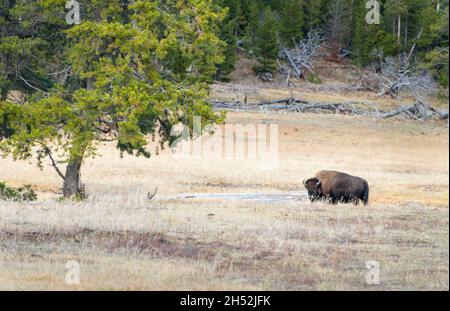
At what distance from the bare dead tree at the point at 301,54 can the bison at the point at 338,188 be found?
4872 cm

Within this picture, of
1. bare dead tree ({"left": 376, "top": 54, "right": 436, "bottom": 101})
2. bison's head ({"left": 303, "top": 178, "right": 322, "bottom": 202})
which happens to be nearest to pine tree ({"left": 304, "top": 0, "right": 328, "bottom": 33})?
bare dead tree ({"left": 376, "top": 54, "right": 436, "bottom": 101})

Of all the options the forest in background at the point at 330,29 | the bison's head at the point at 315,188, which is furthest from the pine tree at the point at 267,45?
the bison's head at the point at 315,188

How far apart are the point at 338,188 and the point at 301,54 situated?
5177cm

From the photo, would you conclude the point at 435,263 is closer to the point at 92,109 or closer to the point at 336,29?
the point at 92,109

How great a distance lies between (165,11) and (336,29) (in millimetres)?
54988

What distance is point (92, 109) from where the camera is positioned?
21.4 metres

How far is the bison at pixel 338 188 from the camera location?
23.0m

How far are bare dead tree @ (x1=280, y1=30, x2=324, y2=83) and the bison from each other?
48.7 metres

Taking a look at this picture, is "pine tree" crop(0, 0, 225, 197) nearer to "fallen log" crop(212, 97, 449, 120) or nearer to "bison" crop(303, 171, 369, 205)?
"bison" crop(303, 171, 369, 205)

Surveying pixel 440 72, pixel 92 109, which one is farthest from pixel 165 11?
pixel 440 72

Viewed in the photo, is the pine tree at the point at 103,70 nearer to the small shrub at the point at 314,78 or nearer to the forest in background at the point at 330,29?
the forest in background at the point at 330,29

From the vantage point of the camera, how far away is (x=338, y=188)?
23.1 meters
